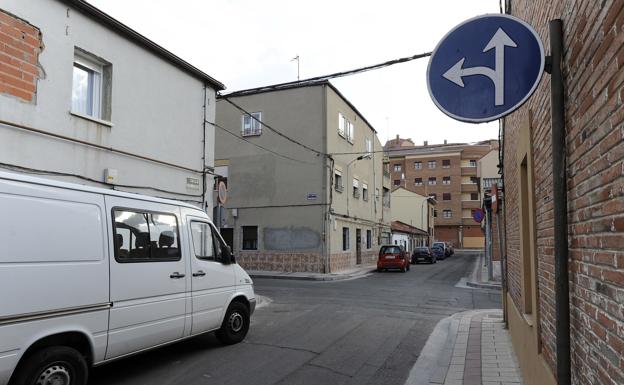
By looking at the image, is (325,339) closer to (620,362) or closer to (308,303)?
(308,303)

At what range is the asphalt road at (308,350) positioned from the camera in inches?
225

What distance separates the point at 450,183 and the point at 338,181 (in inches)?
2094

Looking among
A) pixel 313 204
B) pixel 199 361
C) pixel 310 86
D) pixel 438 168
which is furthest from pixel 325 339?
pixel 438 168

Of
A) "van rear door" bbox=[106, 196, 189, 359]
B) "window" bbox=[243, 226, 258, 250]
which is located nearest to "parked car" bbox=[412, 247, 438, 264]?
"window" bbox=[243, 226, 258, 250]

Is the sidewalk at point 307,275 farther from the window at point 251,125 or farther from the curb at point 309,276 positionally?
the window at point 251,125

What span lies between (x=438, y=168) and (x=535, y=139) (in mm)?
73738

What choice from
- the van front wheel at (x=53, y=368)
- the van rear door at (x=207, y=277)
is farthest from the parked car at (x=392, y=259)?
the van front wheel at (x=53, y=368)

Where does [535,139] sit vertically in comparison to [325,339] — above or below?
above

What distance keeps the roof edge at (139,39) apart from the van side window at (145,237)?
538 cm

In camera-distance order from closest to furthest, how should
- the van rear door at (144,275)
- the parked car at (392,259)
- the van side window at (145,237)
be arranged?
the van rear door at (144,275), the van side window at (145,237), the parked car at (392,259)

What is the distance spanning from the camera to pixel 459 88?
9.32 feet

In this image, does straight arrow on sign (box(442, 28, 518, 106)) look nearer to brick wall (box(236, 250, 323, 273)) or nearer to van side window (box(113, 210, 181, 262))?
van side window (box(113, 210, 181, 262))

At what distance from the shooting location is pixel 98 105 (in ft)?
31.3

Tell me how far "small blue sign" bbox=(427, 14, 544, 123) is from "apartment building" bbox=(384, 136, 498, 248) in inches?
2760
